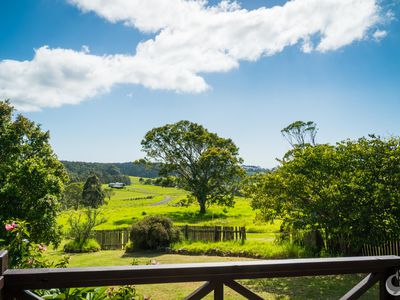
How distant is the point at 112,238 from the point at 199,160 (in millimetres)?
18787

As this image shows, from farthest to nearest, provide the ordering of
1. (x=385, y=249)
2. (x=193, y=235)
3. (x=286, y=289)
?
(x=193, y=235)
(x=385, y=249)
(x=286, y=289)

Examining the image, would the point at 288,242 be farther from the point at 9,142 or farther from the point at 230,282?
the point at 9,142

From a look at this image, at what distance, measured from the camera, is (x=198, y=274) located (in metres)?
2.30

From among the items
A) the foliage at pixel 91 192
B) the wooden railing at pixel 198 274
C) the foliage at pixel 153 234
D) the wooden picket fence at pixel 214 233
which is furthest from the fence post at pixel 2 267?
the foliage at pixel 91 192

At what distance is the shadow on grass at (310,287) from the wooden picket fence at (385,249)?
6.80ft

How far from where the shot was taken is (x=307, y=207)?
1316 cm

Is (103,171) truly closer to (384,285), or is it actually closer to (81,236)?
(81,236)

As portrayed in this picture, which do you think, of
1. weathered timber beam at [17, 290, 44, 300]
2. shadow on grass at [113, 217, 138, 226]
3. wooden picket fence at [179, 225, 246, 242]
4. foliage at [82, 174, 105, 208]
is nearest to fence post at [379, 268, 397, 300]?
weathered timber beam at [17, 290, 44, 300]

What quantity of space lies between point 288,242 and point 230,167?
80.1ft

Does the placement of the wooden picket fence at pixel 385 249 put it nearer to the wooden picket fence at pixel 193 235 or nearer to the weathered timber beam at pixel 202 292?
the wooden picket fence at pixel 193 235

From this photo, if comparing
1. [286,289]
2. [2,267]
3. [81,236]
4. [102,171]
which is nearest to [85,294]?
[2,267]

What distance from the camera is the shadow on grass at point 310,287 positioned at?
9882 mm

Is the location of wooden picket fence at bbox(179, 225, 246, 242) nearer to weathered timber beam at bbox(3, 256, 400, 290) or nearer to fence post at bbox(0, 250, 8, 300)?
weathered timber beam at bbox(3, 256, 400, 290)

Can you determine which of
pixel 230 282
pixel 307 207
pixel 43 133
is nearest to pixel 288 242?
pixel 307 207
